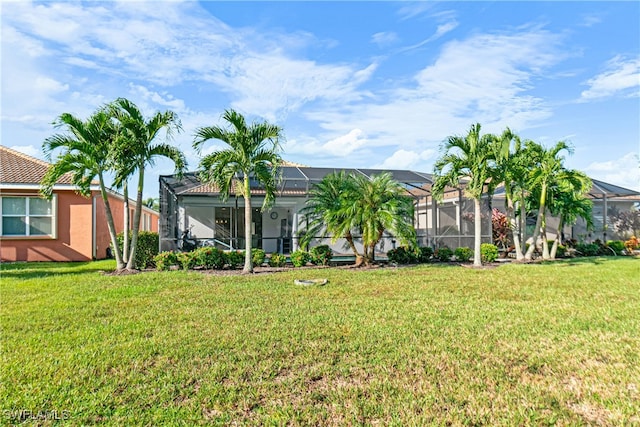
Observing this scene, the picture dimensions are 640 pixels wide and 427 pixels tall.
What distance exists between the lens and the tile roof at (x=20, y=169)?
578 inches

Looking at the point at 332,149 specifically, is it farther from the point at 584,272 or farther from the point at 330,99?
the point at 584,272

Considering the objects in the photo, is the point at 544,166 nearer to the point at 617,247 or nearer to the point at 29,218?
the point at 617,247

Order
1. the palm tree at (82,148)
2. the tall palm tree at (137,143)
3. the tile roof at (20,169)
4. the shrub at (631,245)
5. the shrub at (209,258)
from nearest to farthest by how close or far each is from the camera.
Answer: the palm tree at (82,148) < the tall palm tree at (137,143) < the shrub at (209,258) < the tile roof at (20,169) < the shrub at (631,245)

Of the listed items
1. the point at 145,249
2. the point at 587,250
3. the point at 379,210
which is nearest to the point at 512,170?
the point at 379,210

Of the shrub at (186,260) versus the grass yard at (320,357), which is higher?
the shrub at (186,260)

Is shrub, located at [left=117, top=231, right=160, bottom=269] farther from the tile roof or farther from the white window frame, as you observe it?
the tile roof

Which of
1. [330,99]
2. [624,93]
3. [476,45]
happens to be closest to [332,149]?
[330,99]

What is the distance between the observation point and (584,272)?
10.9m

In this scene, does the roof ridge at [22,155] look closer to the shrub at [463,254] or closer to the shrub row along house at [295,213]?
the shrub row along house at [295,213]

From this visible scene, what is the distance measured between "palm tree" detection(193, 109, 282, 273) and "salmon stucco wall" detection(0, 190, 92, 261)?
733 cm

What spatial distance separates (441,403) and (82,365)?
3.35 metres

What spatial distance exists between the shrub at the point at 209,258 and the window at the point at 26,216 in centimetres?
746

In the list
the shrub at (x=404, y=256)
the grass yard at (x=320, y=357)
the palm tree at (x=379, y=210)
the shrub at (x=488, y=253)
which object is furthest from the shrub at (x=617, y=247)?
the grass yard at (x=320, y=357)

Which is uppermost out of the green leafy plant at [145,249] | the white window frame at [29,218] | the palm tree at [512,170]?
the palm tree at [512,170]
